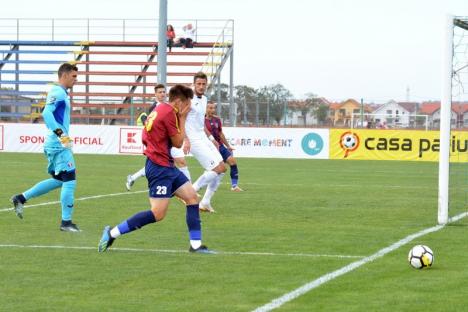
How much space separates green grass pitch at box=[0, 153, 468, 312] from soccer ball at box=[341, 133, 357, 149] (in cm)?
2072

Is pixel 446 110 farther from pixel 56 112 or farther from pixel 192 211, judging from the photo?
pixel 56 112

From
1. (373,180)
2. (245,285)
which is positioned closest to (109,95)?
(373,180)

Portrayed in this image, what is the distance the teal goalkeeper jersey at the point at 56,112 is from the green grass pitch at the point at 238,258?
1170mm

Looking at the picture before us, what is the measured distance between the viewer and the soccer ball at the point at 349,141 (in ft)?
131

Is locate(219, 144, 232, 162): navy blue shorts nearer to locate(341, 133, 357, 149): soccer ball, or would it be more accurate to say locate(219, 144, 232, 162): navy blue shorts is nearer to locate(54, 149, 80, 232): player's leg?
locate(54, 149, 80, 232): player's leg

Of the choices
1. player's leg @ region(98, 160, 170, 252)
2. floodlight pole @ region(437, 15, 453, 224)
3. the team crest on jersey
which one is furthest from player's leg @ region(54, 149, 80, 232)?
floodlight pole @ region(437, 15, 453, 224)

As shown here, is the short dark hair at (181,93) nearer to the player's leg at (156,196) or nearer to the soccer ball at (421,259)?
the player's leg at (156,196)

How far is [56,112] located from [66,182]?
909 millimetres

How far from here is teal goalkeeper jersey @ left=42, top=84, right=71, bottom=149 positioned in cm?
1191

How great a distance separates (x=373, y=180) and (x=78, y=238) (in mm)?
14321

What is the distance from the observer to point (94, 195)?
1834cm

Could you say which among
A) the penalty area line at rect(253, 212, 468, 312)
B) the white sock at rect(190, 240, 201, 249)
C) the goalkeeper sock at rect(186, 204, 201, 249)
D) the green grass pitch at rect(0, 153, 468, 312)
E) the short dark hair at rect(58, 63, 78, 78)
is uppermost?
the short dark hair at rect(58, 63, 78, 78)

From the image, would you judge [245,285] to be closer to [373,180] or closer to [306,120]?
[373,180]

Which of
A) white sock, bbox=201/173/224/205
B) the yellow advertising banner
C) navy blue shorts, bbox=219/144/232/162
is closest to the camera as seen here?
white sock, bbox=201/173/224/205
